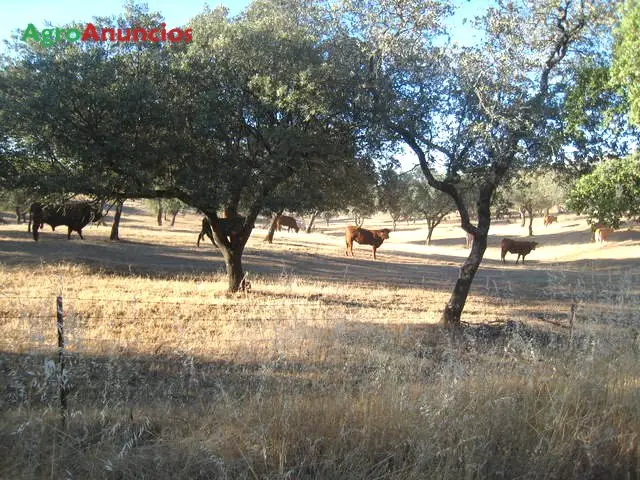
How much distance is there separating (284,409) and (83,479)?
163cm

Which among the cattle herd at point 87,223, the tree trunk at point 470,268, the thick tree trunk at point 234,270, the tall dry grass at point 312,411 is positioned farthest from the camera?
the cattle herd at point 87,223

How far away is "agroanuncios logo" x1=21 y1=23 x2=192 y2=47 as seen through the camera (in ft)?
41.1

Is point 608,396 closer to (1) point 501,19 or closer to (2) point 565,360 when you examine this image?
(2) point 565,360

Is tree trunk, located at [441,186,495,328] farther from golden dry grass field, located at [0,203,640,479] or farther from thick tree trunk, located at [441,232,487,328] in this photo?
golden dry grass field, located at [0,203,640,479]

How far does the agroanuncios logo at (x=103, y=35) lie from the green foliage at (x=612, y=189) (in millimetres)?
10447

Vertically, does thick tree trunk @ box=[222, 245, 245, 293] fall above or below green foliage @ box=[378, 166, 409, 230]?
below

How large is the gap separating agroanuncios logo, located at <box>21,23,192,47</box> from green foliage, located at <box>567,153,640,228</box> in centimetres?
1045

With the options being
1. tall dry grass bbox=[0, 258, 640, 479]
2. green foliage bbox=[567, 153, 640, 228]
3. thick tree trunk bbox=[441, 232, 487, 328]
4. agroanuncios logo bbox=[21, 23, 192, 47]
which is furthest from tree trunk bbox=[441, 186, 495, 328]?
agroanuncios logo bbox=[21, 23, 192, 47]

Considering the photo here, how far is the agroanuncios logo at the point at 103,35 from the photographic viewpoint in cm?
1254

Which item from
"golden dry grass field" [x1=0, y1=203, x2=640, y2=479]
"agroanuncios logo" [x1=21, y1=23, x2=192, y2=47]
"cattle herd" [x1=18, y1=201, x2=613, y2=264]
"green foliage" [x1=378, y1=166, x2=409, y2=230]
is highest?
"agroanuncios logo" [x1=21, y1=23, x2=192, y2=47]

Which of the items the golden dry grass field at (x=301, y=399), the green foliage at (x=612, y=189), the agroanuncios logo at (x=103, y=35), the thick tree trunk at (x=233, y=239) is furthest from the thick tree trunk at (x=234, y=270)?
the green foliage at (x=612, y=189)

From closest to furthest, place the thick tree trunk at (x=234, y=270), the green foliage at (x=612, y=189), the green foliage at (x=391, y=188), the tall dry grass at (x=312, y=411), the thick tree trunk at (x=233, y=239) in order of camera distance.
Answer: the tall dry grass at (x=312, y=411) < the green foliage at (x=612, y=189) < the green foliage at (x=391, y=188) < the thick tree trunk at (x=233, y=239) < the thick tree trunk at (x=234, y=270)

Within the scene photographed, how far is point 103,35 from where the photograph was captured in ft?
42.3

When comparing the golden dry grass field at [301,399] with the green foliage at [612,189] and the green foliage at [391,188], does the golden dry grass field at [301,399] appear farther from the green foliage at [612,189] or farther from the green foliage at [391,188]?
the green foliage at [391,188]
